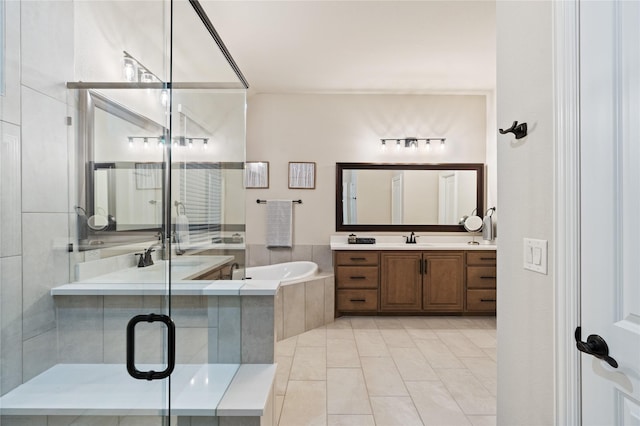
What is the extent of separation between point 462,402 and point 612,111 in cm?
196

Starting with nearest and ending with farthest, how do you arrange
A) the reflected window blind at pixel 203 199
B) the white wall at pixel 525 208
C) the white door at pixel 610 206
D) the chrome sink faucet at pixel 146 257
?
the white door at pixel 610 206
the white wall at pixel 525 208
the chrome sink faucet at pixel 146 257
the reflected window blind at pixel 203 199

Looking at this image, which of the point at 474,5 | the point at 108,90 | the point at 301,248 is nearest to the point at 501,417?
the point at 108,90

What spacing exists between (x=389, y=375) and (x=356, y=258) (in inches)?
63.2

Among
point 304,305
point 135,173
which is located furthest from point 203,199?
Result: point 304,305

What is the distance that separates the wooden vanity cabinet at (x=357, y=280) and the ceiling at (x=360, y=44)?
2071mm

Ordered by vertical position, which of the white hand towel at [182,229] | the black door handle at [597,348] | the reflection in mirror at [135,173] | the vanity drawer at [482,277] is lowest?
the vanity drawer at [482,277]

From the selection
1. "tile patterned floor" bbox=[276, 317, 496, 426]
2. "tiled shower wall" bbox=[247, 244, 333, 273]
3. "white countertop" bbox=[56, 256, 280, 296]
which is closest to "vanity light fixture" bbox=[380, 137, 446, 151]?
"tiled shower wall" bbox=[247, 244, 333, 273]

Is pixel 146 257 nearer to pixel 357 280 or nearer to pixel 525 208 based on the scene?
pixel 525 208

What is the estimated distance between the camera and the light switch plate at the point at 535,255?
1.14 metres

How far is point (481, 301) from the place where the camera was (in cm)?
400

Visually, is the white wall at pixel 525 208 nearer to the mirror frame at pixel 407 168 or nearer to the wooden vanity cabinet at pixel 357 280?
the wooden vanity cabinet at pixel 357 280

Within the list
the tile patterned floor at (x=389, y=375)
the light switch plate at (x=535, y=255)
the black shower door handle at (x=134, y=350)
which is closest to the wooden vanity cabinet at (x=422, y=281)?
the tile patterned floor at (x=389, y=375)

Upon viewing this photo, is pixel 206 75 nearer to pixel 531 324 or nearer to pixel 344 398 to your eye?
pixel 531 324

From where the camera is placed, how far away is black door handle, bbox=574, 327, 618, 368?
2.88ft
